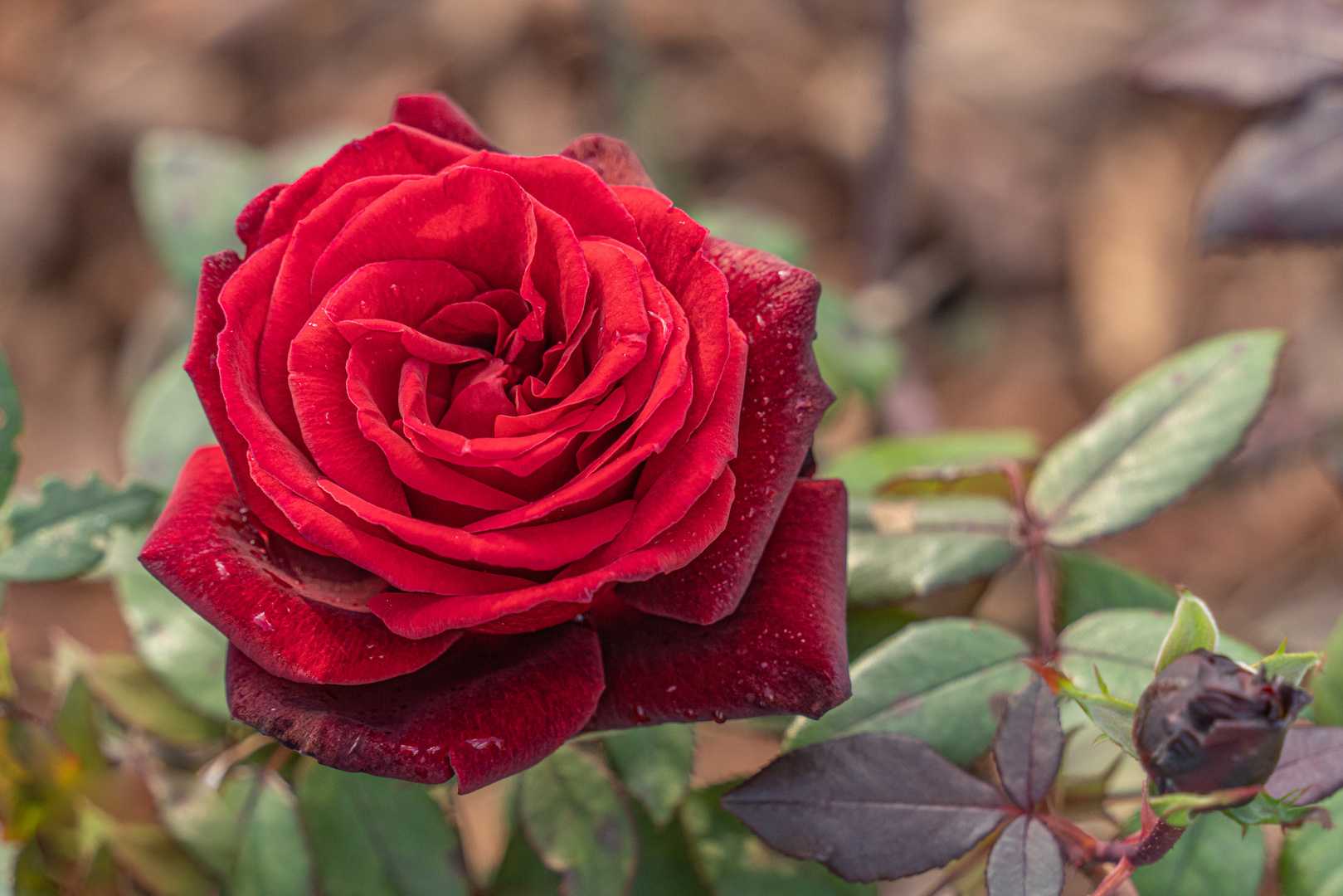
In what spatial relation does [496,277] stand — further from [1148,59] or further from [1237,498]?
[1237,498]

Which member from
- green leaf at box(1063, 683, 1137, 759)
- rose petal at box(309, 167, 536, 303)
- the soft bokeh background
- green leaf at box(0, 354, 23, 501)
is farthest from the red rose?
the soft bokeh background

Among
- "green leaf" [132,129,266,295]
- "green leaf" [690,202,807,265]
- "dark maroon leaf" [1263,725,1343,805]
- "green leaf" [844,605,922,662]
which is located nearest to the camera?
"dark maroon leaf" [1263,725,1343,805]

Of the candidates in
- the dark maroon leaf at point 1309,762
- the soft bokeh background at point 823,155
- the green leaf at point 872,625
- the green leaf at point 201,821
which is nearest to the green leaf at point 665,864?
the green leaf at point 872,625

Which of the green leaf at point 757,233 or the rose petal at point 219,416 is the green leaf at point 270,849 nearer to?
the rose petal at point 219,416

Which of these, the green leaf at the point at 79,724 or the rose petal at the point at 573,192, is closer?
the rose petal at the point at 573,192

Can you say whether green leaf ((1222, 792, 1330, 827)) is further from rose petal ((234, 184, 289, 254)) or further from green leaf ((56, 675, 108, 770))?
green leaf ((56, 675, 108, 770))

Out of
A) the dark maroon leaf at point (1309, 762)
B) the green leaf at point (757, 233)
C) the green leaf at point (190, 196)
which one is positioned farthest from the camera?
the green leaf at point (757, 233)
